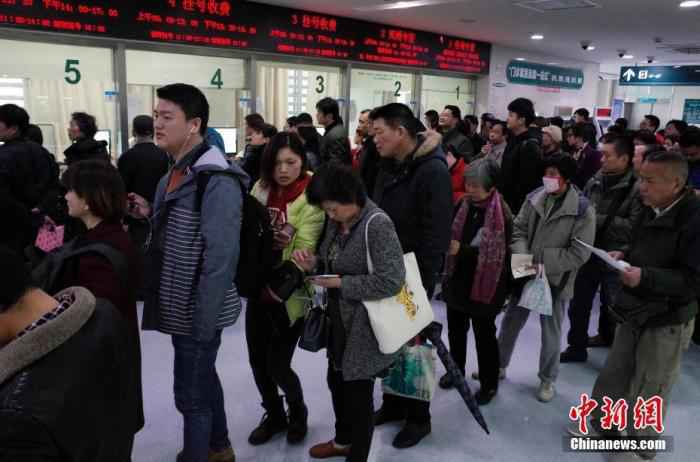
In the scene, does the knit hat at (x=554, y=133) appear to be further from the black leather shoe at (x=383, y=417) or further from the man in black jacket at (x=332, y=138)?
the black leather shoe at (x=383, y=417)

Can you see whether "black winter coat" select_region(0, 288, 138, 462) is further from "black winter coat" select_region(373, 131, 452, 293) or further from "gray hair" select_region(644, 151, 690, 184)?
"gray hair" select_region(644, 151, 690, 184)

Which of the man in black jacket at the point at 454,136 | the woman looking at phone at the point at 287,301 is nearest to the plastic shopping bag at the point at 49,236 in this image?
the woman looking at phone at the point at 287,301

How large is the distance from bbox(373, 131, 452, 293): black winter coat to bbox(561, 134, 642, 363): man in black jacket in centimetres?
132

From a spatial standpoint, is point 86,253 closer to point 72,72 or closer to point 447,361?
point 447,361

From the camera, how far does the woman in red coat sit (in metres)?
1.54

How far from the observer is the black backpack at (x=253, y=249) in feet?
6.35

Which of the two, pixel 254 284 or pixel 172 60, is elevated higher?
pixel 172 60

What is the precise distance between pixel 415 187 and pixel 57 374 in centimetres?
153

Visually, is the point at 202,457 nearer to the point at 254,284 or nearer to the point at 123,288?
the point at 254,284

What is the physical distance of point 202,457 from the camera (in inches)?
79.8

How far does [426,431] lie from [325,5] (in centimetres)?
551

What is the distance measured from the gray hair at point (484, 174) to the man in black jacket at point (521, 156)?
165 centimetres

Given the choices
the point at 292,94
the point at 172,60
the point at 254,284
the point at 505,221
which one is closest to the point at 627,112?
the point at 292,94

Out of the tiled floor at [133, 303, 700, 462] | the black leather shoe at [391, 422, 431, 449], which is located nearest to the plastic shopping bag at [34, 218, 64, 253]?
the tiled floor at [133, 303, 700, 462]
